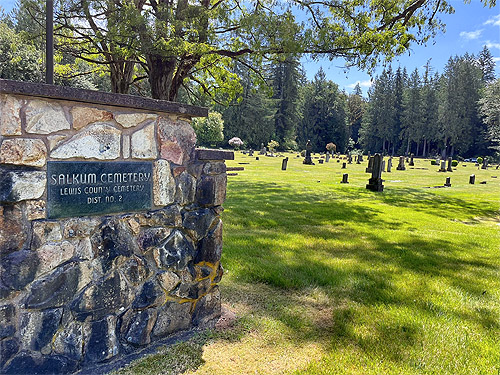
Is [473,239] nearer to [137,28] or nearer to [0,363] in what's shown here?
[0,363]

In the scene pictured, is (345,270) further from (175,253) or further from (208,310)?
(175,253)

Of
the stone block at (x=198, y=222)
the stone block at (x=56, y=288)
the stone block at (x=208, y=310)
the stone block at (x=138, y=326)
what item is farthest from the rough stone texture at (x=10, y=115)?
the stone block at (x=208, y=310)

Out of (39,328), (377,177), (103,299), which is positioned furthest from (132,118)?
(377,177)

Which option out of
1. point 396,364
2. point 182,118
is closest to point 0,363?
point 182,118

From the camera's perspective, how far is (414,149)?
7238 centimetres

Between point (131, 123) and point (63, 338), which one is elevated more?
point (131, 123)

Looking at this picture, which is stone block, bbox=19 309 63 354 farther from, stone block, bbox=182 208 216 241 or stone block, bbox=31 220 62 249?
stone block, bbox=182 208 216 241

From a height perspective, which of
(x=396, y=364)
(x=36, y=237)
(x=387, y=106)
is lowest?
(x=396, y=364)

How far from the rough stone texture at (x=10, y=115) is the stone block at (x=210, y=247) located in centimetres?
172

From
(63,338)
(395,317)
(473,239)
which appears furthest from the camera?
(473,239)

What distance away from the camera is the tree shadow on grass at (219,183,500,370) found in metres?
3.38

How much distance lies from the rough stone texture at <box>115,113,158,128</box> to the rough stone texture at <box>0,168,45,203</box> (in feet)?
2.21

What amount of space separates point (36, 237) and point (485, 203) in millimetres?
14481

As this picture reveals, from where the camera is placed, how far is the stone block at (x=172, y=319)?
2960 millimetres
